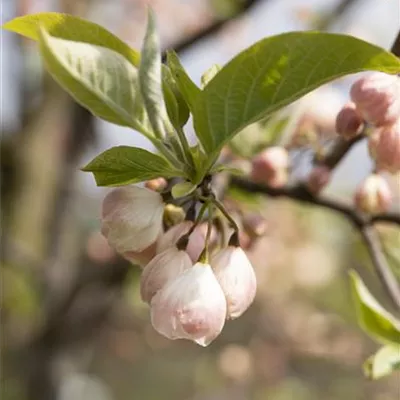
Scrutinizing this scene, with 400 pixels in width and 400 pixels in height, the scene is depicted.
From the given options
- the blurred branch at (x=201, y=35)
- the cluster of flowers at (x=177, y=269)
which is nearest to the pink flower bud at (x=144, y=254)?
the cluster of flowers at (x=177, y=269)

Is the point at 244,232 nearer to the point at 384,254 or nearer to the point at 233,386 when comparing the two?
the point at 384,254

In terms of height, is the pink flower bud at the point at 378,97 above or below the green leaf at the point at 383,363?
above

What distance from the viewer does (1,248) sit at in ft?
6.58

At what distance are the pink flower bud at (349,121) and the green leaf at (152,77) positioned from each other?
19cm

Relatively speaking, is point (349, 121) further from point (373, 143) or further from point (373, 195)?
point (373, 195)

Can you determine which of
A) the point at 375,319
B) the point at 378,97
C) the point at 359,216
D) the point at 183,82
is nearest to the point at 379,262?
the point at 359,216

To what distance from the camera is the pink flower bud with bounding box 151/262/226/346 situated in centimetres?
42

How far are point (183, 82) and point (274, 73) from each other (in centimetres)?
6

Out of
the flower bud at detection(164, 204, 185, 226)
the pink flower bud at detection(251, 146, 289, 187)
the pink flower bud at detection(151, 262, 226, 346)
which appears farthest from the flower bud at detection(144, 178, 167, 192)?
the pink flower bud at detection(251, 146, 289, 187)

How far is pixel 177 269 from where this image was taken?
0.45 metres

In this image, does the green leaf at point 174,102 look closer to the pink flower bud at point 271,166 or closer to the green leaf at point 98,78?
the green leaf at point 98,78

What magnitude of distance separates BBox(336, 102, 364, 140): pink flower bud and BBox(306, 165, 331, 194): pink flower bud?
0.18m

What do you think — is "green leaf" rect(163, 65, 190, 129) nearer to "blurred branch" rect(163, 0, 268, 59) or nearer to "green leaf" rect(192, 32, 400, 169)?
"green leaf" rect(192, 32, 400, 169)

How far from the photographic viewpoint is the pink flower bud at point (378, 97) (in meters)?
0.49
